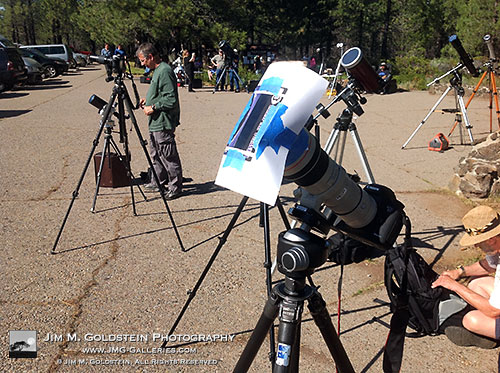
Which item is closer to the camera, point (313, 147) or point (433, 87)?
point (313, 147)

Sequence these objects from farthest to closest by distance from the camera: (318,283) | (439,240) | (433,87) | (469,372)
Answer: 1. (433,87)
2. (439,240)
3. (318,283)
4. (469,372)

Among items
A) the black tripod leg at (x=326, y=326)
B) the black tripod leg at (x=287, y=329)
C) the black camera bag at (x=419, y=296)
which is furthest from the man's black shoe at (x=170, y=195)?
the black tripod leg at (x=287, y=329)

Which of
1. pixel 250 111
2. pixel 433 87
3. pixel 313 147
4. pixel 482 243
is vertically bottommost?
pixel 433 87

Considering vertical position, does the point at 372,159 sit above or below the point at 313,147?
below

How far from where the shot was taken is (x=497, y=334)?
2631mm

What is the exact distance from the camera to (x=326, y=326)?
76.2 inches

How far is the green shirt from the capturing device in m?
5.90

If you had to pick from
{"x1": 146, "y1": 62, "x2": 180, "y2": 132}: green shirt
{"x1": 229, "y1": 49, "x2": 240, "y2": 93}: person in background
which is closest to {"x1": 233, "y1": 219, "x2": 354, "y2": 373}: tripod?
{"x1": 146, "y1": 62, "x2": 180, "y2": 132}: green shirt

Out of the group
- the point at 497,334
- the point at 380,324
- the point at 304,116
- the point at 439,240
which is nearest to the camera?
the point at 304,116

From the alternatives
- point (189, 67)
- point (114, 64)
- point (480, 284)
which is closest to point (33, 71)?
point (189, 67)

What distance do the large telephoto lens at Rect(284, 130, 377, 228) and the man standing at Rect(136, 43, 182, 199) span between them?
4476 mm

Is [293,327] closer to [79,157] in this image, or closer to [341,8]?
[79,157]

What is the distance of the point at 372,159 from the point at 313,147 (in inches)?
277

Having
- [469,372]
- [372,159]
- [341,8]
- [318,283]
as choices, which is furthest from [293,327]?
[341,8]
